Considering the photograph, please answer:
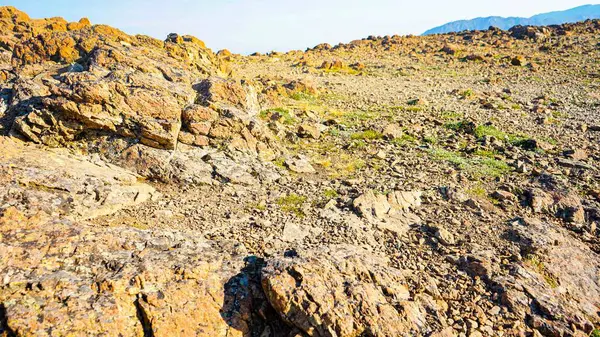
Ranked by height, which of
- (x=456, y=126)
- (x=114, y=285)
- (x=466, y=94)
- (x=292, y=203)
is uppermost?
(x=114, y=285)

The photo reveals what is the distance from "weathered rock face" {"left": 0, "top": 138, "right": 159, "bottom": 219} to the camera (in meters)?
8.50

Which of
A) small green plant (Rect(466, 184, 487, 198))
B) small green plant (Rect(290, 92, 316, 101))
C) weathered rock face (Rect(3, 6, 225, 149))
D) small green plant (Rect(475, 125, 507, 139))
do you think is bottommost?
small green plant (Rect(466, 184, 487, 198))

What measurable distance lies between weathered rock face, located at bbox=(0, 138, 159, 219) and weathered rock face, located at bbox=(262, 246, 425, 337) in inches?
201

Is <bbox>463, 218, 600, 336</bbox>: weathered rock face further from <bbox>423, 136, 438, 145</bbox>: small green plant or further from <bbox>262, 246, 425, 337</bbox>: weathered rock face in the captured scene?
<bbox>423, 136, 438, 145</bbox>: small green plant

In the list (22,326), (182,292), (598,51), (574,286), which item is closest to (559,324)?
(574,286)

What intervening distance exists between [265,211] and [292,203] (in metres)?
1.07

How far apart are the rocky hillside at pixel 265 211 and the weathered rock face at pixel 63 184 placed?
5 cm

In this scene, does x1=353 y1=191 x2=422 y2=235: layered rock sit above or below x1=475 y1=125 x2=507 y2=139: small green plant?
above

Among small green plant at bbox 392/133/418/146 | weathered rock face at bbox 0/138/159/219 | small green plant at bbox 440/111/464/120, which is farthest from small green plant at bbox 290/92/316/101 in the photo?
weathered rock face at bbox 0/138/159/219

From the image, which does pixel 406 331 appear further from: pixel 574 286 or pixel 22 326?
pixel 22 326

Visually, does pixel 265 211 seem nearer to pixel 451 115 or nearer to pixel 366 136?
pixel 366 136

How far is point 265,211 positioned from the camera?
10531 millimetres

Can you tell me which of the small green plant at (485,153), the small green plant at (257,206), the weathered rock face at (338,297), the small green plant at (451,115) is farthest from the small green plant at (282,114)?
the weathered rock face at (338,297)

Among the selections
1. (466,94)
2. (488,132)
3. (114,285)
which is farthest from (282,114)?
(466,94)
